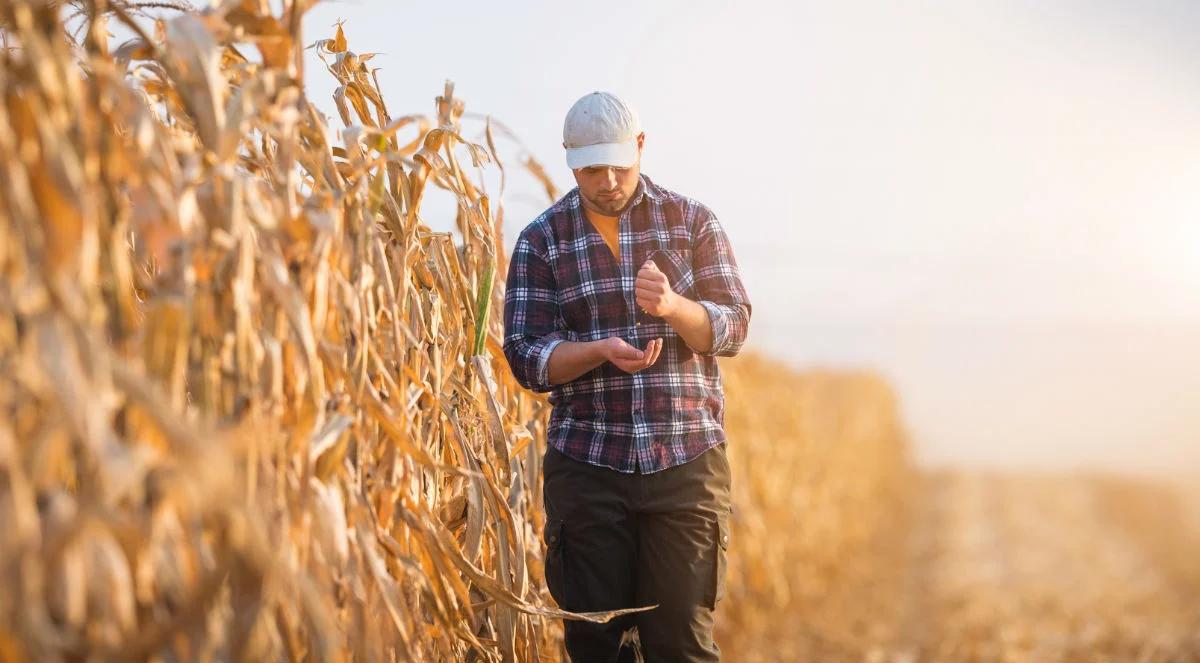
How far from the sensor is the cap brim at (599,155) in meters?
2.52

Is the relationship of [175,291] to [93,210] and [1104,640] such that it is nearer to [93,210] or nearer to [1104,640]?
[93,210]

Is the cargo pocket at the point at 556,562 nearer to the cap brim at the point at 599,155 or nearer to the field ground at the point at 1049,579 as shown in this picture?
the cap brim at the point at 599,155

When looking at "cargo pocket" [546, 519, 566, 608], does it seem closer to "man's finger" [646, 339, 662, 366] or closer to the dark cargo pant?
the dark cargo pant

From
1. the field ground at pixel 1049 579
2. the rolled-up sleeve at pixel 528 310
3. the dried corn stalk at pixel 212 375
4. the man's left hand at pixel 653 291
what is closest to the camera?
the dried corn stalk at pixel 212 375

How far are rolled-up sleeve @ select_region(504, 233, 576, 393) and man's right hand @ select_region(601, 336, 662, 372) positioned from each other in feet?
0.76

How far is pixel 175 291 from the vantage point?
1.52 metres

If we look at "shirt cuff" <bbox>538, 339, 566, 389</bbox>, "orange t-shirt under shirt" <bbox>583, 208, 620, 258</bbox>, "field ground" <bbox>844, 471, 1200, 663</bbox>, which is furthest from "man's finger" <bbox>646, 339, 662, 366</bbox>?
"field ground" <bbox>844, 471, 1200, 663</bbox>

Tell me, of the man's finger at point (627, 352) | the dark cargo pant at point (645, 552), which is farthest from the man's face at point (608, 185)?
the dark cargo pant at point (645, 552)

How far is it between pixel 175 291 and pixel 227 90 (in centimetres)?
49

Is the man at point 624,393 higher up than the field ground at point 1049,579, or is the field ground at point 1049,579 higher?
the man at point 624,393

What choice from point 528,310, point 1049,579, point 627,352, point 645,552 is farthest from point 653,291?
point 1049,579

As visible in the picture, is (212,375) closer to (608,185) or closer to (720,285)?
(608,185)

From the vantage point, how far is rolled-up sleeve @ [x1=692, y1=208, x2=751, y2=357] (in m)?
2.57

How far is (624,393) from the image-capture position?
261cm
